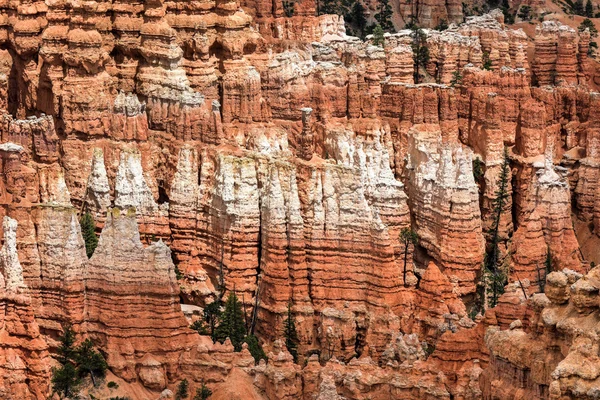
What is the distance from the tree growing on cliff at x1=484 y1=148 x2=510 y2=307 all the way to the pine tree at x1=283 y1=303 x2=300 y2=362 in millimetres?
7436

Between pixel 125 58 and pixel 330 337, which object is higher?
pixel 125 58

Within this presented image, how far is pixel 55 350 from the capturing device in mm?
75375

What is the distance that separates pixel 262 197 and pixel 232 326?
465 centimetres

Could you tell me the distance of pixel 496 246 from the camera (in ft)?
282

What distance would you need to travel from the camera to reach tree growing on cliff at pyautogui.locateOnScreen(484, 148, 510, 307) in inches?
3243

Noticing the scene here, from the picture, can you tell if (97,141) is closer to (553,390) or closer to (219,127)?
(219,127)

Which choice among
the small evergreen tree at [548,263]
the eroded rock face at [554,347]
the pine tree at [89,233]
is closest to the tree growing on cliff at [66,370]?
the pine tree at [89,233]

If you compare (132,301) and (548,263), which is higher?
(132,301)

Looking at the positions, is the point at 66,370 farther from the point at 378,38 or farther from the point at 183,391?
the point at 378,38

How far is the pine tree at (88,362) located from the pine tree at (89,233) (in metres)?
A: 4.18

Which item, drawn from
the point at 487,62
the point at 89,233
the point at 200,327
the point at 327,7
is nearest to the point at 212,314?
the point at 200,327

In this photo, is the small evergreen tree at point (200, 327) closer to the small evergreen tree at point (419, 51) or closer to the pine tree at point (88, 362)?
the pine tree at point (88, 362)

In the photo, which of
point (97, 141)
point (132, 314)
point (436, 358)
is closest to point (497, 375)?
point (436, 358)

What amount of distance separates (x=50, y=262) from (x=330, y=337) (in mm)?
9902
